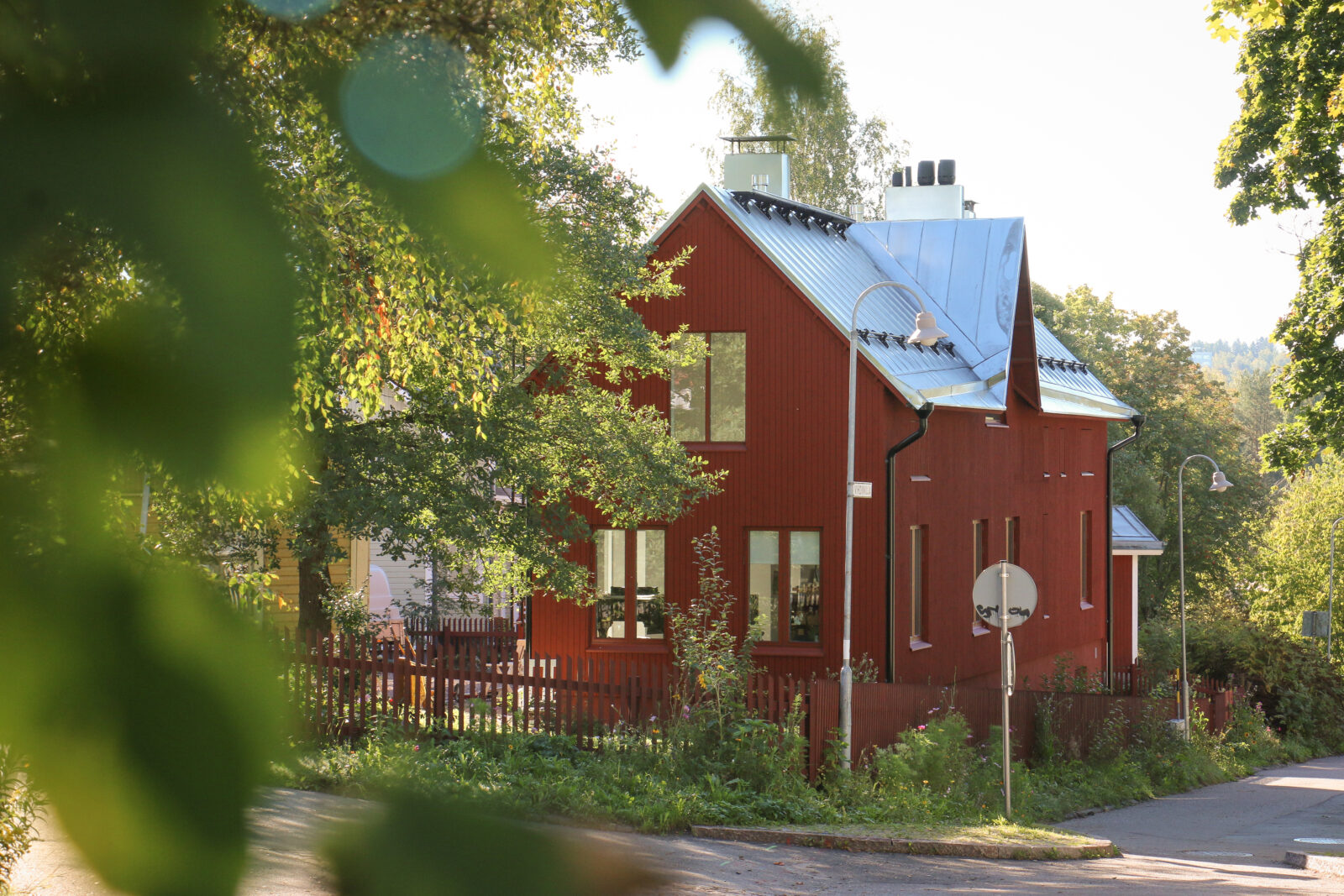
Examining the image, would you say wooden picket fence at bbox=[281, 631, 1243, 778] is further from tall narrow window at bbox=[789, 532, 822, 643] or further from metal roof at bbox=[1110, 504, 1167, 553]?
metal roof at bbox=[1110, 504, 1167, 553]

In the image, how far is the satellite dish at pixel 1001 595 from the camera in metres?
16.1

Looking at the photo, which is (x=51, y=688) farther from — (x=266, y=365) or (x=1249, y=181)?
(x=1249, y=181)

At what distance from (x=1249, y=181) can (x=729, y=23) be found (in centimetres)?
2247

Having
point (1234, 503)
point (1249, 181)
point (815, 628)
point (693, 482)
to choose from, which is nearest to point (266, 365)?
point (693, 482)

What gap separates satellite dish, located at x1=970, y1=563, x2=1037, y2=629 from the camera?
52.7 feet

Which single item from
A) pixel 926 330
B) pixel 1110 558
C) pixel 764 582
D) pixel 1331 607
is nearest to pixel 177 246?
pixel 926 330

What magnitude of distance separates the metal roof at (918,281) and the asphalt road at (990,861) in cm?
741

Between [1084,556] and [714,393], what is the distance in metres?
15.4

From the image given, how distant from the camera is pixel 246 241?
700 mm

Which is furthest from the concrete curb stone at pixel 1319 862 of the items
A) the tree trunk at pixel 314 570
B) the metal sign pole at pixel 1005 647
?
the tree trunk at pixel 314 570

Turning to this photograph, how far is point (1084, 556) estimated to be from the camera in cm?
3247

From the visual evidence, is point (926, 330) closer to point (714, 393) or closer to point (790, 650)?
point (714, 393)

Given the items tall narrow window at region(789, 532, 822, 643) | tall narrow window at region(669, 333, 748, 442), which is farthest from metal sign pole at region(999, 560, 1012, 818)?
tall narrow window at region(669, 333, 748, 442)

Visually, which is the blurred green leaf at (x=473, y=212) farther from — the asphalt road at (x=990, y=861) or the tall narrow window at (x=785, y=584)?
the tall narrow window at (x=785, y=584)
